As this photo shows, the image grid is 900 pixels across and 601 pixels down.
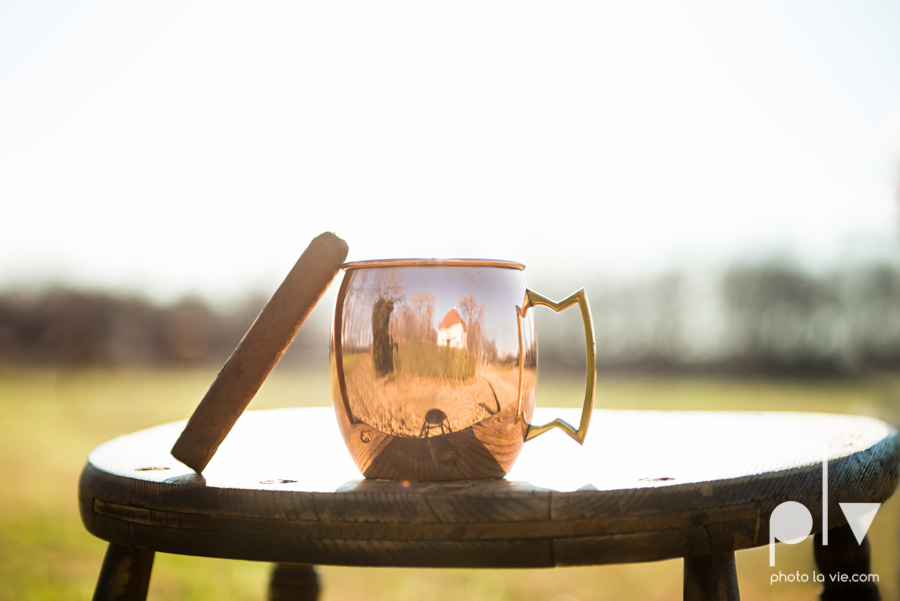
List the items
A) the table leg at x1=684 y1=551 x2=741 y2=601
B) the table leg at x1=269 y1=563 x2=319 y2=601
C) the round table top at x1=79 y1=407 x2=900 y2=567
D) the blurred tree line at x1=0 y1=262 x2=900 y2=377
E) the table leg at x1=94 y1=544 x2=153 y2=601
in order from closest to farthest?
the round table top at x1=79 y1=407 x2=900 y2=567, the table leg at x1=684 y1=551 x2=741 y2=601, the table leg at x1=94 y1=544 x2=153 y2=601, the table leg at x1=269 y1=563 x2=319 y2=601, the blurred tree line at x1=0 y1=262 x2=900 y2=377

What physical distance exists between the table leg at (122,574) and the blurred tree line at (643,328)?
12007mm

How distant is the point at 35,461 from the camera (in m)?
7.36

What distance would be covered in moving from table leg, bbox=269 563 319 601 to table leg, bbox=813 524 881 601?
1334 millimetres

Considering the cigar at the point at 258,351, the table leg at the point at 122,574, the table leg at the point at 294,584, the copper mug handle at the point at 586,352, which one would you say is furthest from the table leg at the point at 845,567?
the table leg at the point at 294,584

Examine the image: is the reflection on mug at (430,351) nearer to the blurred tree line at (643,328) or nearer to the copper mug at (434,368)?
the copper mug at (434,368)

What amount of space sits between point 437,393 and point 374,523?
0.59ft

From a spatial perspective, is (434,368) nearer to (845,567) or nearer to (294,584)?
(845,567)

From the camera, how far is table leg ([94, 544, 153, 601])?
3.31 feet

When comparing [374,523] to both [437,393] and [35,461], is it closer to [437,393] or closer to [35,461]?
[437,393]

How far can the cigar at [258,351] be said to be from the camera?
3.23 feet

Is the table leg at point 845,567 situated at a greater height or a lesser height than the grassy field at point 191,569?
greater

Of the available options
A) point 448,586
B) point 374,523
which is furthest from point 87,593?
point 374,523

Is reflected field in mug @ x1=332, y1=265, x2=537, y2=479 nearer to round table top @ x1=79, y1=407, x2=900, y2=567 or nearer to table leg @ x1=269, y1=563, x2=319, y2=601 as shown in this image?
round table top @ x1=79, y1=407, x2=900, y2=567

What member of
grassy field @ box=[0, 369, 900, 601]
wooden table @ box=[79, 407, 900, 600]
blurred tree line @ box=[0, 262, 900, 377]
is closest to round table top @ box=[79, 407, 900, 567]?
wooden table @ box=[79, 407, 900, 600]
